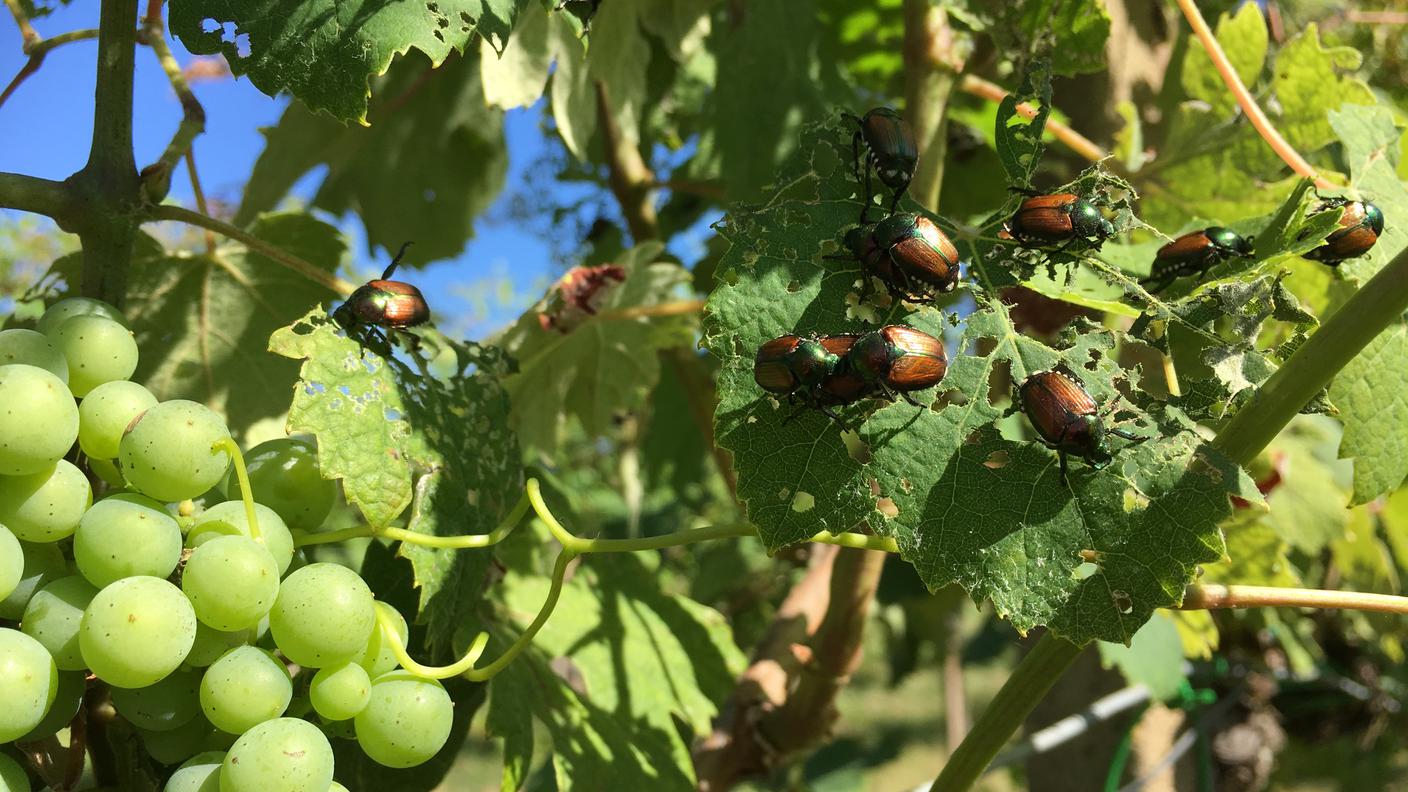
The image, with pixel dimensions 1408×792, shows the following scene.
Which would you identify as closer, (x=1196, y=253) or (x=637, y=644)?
(x=1196, y=253)

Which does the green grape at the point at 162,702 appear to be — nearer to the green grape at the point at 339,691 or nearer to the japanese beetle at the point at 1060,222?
the green grape at the point at 339,691

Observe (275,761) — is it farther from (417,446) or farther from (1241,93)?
(1241,93)

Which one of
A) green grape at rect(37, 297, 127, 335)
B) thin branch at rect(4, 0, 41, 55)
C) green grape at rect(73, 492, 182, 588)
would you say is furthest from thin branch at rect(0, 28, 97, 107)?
green grape at rect(73, 492, 182, 588)

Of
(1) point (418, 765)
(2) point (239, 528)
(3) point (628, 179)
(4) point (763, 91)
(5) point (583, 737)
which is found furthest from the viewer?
(3) point (628, 179)

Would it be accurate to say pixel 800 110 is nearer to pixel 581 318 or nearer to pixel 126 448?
pixel 581 318

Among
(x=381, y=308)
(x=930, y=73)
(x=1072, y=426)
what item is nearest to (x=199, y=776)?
(x=381, y=308)

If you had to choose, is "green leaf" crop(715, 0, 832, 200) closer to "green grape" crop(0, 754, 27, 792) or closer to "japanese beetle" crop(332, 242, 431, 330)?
"japanese beetle" crop(332, 242, 431, 330)
